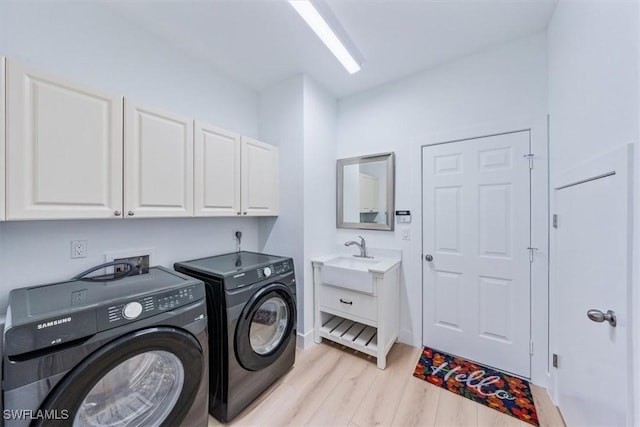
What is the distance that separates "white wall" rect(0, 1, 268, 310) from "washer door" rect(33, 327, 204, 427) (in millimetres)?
770

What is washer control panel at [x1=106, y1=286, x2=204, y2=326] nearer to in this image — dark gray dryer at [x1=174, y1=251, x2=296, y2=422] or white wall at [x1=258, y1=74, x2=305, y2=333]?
dark gray dryer at [x1=174, y1=251, x2=296, y2=422]

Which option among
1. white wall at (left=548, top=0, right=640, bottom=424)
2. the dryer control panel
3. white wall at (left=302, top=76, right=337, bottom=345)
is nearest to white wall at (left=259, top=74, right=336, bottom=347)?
white wall at (left=302, top=76, right=337, bottom=345)

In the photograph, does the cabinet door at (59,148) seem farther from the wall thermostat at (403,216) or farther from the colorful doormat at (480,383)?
the colorful doormat at (480,383)

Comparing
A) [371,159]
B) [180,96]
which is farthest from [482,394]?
[180,96]

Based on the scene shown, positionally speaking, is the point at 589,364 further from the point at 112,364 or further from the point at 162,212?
the point at 162,212

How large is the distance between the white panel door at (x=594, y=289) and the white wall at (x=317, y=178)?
6.16ft

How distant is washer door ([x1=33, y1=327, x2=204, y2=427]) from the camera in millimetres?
937

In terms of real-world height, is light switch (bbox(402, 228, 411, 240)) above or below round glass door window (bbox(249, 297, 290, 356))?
above

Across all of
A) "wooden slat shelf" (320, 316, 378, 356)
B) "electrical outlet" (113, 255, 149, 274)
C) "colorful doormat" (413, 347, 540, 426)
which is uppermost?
"electrical outlet" (113, 255, 149, 274)

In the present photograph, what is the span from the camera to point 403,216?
2.40 metres

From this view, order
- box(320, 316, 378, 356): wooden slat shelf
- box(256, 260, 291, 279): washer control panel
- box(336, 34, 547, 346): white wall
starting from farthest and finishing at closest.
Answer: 1. box(320, 316, 378, 356): wooden slat shelf
2. box(336, 34, 547, 346): white wall
3. box(256, 260, 291, 279): washer control panel

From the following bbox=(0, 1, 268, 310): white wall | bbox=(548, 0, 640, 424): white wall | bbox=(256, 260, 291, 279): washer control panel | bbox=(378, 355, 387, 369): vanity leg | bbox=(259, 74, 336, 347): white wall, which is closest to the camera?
bbox=(548, 0, 640, 424): white wall

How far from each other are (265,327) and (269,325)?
5 cm

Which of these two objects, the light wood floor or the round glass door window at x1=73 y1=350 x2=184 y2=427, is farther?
Result: the light wood floor
